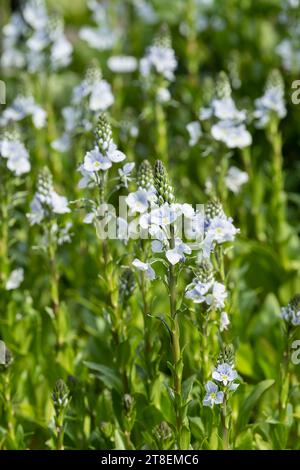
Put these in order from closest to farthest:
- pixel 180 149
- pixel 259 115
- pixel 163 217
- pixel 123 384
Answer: pixel 163 217, pixel 123 384, pixel 259 115, pixel 180 149

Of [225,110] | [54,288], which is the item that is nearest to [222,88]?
[225,110]

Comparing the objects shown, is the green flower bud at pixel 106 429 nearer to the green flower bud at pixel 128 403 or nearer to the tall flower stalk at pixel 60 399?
the green flower bud at pixel 128 403

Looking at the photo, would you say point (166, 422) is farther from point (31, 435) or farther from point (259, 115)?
point (259, 115)

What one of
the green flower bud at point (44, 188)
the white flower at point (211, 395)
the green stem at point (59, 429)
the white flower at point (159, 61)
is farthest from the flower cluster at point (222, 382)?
the white flower at point (159, 61)

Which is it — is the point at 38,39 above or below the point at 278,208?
above

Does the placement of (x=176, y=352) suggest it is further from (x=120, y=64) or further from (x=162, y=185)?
(x=120, y=64)
